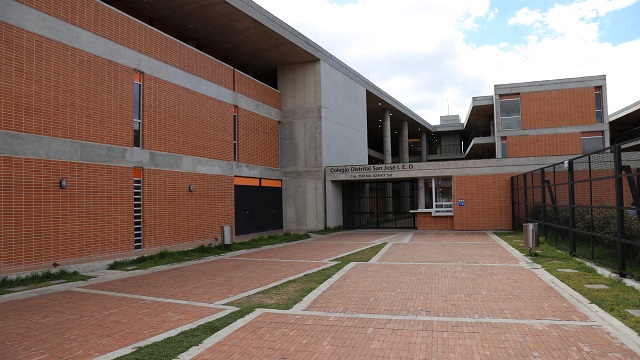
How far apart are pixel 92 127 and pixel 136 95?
8.30 feet

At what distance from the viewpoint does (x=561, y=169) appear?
13.8 metres

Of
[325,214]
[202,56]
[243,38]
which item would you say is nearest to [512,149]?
[325,214]

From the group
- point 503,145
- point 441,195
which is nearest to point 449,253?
point 441,195

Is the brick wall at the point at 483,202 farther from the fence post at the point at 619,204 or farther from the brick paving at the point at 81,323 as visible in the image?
the brick paving at the point at 81,323

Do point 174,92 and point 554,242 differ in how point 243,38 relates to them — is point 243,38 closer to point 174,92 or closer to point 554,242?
point 174,92

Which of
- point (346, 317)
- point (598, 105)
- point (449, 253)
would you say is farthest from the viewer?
point (598, 105)

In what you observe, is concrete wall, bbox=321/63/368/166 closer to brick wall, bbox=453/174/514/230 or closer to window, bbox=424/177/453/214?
window, bbox=424/177/453/214

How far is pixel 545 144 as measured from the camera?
30109 millimetres

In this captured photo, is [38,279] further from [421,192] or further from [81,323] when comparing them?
[421,192]

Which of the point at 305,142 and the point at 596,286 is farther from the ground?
the point at 305,142

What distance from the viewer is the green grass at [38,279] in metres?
9.96

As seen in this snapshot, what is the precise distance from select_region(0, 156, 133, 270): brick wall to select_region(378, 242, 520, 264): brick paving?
851 cm

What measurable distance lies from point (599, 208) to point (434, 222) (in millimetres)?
15409

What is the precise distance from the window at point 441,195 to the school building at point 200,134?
3.2 inches
